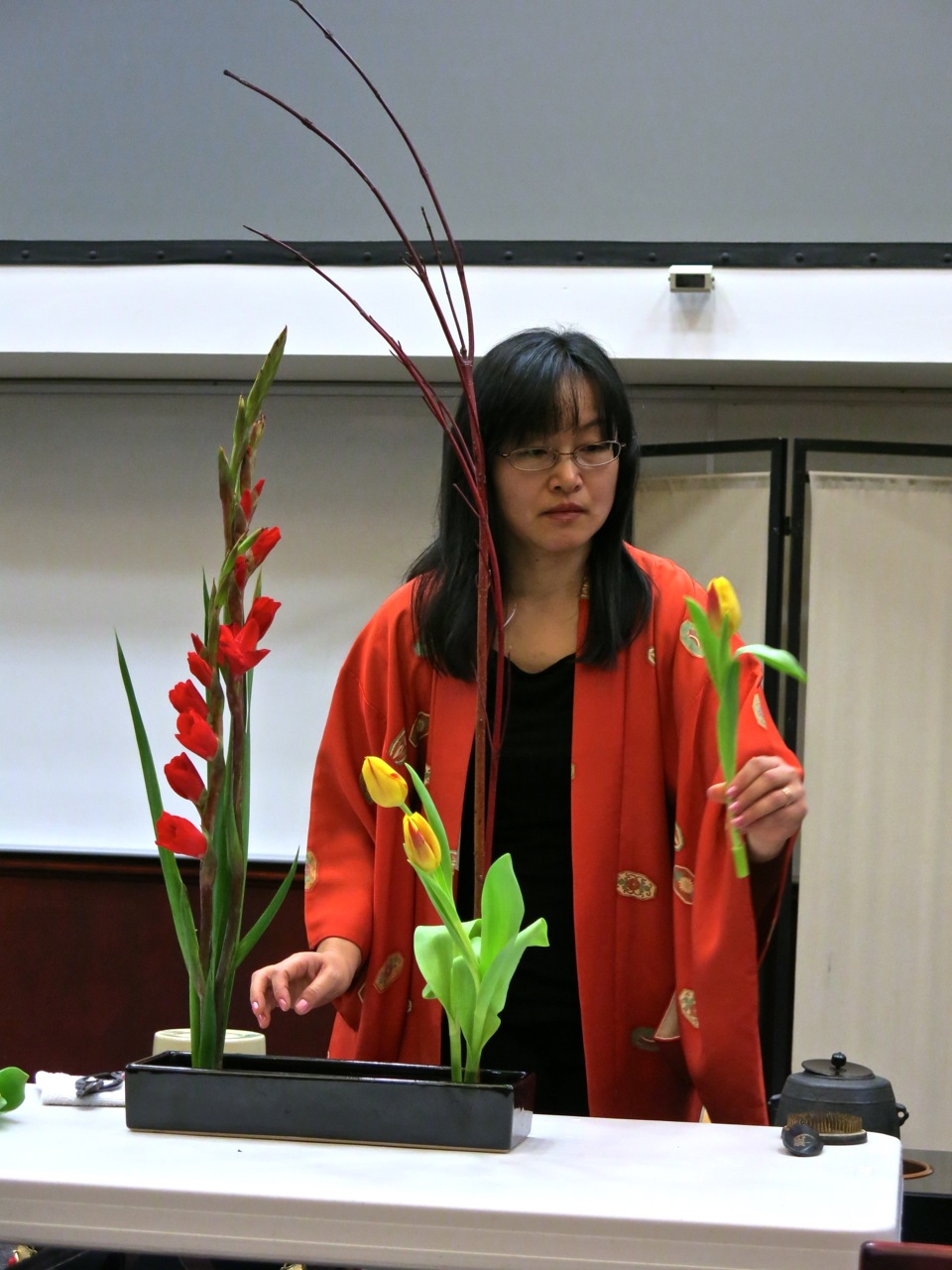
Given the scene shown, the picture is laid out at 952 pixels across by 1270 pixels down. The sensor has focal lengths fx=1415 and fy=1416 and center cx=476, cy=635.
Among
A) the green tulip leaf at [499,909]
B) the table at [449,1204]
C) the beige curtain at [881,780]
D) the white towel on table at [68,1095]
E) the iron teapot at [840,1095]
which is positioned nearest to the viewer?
the table at [449,1204]

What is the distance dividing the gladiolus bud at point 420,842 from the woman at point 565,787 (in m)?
0.27

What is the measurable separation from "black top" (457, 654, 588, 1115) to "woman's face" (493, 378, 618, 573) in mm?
149

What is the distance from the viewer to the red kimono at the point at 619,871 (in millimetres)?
1267

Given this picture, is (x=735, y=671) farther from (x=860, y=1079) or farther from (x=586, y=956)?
(x=860, y=1079)

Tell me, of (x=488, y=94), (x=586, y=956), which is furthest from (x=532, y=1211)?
(x=488, y=94)

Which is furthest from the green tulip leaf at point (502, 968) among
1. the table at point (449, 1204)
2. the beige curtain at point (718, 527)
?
the beige curtain at point (718, 527)

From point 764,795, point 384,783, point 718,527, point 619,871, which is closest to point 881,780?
point 718,527

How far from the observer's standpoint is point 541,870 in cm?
139

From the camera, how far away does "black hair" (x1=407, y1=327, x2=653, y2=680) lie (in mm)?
1337

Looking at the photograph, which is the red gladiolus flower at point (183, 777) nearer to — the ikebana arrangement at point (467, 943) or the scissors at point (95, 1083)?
the ikebana arrangement at point (467, 943)

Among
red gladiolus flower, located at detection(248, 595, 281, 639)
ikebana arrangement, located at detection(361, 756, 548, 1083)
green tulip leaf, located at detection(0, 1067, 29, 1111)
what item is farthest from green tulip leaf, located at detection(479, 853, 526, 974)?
green tulip leaf, located at detection(0, 1067, 29, 1111)

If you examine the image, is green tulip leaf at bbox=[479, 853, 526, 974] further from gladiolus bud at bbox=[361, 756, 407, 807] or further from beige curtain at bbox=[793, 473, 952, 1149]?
beige curtain at bbox=[793, 473, 952, 1149]

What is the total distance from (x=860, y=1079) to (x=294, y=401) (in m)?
3.05

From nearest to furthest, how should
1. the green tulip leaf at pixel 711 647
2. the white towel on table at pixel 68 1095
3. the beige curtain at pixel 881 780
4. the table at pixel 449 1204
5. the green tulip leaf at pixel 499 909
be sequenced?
the table at pixel 449 1204
the green tulip leaf at pixel 711 647
the green tulip leaf at pixel 499 909
the white towel on table at pixel 68 1095
the beige curtain at pixel 881 780
